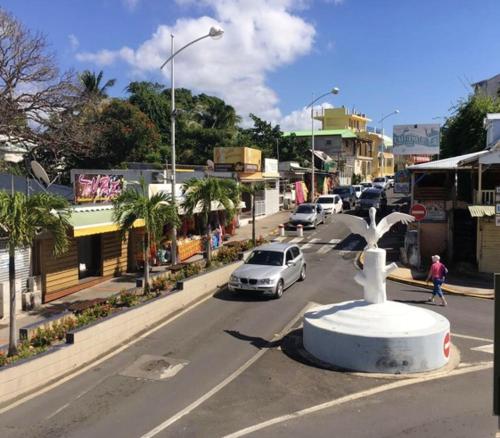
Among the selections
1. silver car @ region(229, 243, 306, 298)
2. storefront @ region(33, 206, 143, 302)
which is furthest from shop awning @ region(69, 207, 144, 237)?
silver car @ region(229, 243, 306, 298)

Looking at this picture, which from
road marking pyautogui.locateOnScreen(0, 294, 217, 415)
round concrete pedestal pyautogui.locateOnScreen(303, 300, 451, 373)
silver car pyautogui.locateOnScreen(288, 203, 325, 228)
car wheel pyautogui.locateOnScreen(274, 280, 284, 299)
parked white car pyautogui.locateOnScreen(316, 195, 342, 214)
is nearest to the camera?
road marking pyautogui.locateOnScreen(0, 294, 217, 415)

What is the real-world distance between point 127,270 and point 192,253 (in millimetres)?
4407

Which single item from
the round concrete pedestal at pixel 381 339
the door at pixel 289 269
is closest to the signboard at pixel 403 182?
the door at pixel 289 269

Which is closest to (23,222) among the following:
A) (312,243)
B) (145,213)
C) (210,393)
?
(210,393)

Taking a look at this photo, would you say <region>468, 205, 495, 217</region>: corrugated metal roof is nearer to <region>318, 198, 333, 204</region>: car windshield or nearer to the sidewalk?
the sidewalk

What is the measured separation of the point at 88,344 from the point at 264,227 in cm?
2546

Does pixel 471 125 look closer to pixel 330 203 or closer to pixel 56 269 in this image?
pixel 330 203

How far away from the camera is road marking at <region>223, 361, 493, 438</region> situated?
8.61 m

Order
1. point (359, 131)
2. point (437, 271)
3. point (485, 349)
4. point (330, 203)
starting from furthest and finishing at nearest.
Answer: point (359, 131)
point (330, 203)
point (437, 271)
point (485, 349)

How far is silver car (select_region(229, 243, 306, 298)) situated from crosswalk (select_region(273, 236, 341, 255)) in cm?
832

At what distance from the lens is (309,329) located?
12273 millimetres

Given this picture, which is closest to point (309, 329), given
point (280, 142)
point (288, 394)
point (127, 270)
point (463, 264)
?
point (288, 394)

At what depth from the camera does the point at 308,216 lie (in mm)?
35656

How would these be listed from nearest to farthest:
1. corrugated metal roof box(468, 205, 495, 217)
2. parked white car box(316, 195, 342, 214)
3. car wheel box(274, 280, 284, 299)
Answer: car wheel box(274, 280, 284, 299) < corrugated metal roof box(468, 205, 495, 217) < parked white car box(316, 195, 342, 214)
